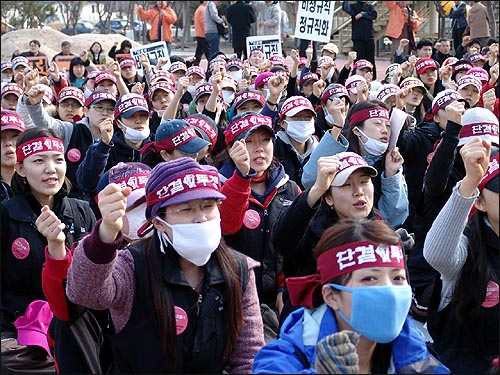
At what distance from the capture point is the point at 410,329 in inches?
127

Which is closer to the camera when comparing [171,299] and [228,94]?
[171,299]

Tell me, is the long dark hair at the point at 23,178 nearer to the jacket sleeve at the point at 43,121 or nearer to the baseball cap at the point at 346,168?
the baseball cap at the point at 346,168

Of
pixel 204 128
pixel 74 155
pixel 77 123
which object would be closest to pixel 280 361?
pixel 204 128

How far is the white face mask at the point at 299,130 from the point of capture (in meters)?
7.11

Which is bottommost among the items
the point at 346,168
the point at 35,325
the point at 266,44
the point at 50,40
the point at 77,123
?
the point at 50,40

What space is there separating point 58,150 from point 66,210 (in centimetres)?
47

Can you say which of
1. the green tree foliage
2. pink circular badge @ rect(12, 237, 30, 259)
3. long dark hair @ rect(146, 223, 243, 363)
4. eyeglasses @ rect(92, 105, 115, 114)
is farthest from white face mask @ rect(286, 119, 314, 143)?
the green tree foliage

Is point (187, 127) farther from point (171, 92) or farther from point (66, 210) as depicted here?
point (171, 92)

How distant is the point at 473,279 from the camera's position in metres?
3.97

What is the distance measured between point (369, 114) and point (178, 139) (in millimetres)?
1532

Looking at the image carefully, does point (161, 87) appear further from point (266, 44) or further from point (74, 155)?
point (266, 44)

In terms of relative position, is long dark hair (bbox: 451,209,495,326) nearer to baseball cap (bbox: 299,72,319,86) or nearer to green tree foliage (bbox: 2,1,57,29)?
baseball cap (bbox: 299,72,319,86)

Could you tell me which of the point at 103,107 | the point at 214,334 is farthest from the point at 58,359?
the point at 103,107

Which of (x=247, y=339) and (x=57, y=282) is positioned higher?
(x=57, y=282)
